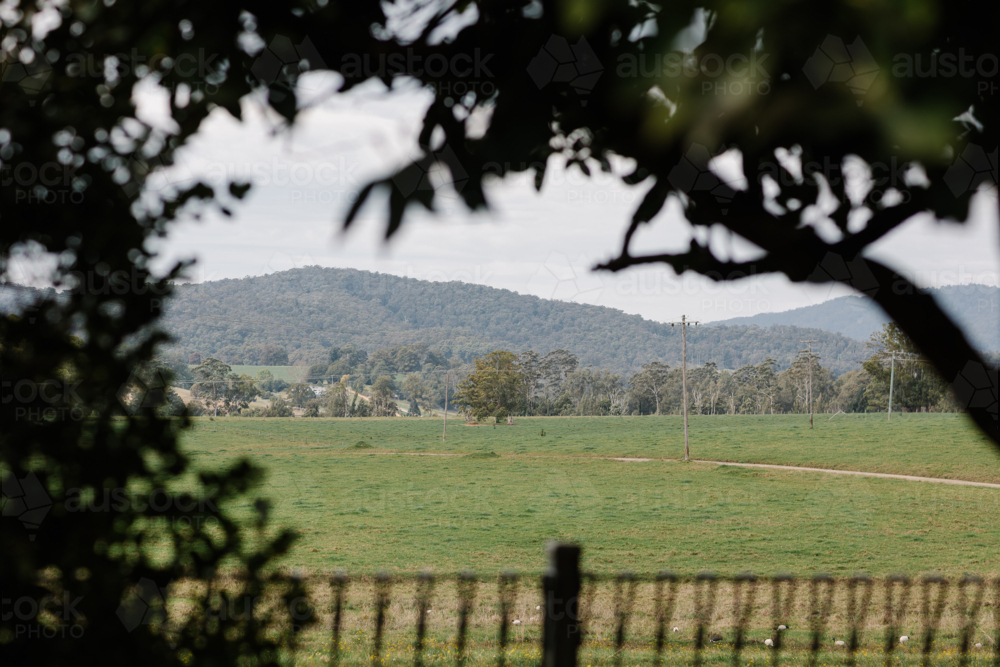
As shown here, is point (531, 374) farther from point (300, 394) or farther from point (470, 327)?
point (470, 327)

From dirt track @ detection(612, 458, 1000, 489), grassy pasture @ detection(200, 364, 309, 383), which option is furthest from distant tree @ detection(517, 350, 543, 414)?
dirt track @ detection(612, 458, 1000, 489)

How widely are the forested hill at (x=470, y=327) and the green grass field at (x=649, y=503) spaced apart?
5496cm

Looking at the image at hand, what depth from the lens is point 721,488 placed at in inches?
1400

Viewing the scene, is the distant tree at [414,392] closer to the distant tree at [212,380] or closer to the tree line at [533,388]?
the tree line at [533,388]

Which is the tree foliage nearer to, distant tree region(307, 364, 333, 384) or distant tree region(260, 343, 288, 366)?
distant tree region(307, 364, 333, 384)

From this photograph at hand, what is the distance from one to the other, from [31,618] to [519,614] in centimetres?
1114

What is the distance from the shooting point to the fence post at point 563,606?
7.75ft

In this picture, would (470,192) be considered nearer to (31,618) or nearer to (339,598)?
(31,618)

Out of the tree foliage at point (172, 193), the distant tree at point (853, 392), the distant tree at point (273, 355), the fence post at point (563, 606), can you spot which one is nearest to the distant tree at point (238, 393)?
the distant tree at point (273, 355)

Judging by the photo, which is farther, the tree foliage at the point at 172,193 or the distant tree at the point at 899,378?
the distant tree at the point at 899,378

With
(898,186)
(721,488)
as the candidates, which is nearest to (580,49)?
(898,186)

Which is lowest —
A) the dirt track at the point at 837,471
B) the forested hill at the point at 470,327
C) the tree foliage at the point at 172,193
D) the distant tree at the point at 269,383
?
the dirt track at the point at 837,471

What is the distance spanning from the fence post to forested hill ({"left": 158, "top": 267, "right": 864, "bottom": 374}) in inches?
4288

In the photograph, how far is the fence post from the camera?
236 centimetres
